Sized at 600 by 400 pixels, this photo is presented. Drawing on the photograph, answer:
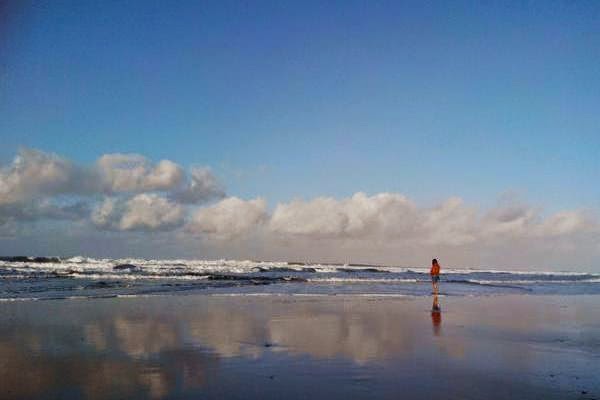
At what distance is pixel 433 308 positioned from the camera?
21906 millimetres

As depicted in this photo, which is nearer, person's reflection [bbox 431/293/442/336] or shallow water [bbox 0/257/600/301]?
person's reflection [bbox 431/293/442/336]

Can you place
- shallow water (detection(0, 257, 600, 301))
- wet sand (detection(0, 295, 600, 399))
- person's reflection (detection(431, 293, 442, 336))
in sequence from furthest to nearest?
shallow water (detection(0, 257, 600, 301)) < person's reflection (detection(431, 293, 442, 336)) < wet sand (detection(0, 295, 600, 399))

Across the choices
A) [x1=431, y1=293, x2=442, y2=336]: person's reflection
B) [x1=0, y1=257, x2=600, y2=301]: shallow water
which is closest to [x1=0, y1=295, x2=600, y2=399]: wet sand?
[x1=431, y1=293, x2=442, y2=336]: person's reflection

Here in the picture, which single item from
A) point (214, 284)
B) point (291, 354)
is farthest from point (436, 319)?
point (214, 284)

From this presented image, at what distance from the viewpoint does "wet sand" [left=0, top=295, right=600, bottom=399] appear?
821 cm

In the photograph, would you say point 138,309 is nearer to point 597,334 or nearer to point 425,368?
point 425,368

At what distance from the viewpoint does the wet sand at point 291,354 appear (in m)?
8.21

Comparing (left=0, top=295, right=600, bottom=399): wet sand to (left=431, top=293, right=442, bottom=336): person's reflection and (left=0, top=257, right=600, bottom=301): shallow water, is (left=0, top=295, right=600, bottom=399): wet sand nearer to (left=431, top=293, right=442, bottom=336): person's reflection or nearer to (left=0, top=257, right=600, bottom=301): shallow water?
(left=431, top=293, right=442, bottom=336): person's reflection

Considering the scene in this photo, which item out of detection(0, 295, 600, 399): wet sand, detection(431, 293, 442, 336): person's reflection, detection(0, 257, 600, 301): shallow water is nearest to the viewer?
detection(0, 295, 600, 399): wet sand

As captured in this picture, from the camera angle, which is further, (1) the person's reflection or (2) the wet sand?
(1) the person's reflection

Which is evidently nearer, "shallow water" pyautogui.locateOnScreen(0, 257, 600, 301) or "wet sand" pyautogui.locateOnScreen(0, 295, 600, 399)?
"wet sand" pyautogui.locateOnScreen(0, 295, 600, 399)

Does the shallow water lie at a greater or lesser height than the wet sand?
lesser

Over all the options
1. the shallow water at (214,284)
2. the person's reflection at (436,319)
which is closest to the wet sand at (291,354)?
the person's reflection at (436,319)

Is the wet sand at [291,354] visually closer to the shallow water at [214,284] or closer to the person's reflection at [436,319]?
the person's reflection at [436,319]
